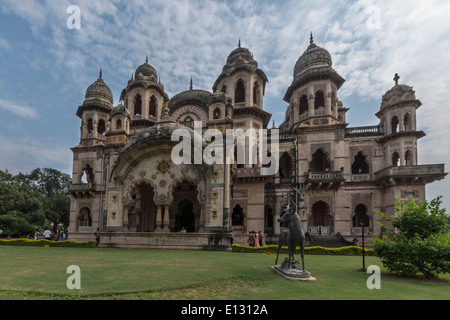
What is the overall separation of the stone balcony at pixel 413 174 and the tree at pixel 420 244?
52.9ft

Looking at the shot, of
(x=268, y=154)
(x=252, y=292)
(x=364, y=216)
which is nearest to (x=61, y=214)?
(x=268, y=154)

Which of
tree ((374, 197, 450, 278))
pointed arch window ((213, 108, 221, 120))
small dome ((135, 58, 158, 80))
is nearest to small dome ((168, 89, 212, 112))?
pointed arch window ((213, 108, 221, 120))

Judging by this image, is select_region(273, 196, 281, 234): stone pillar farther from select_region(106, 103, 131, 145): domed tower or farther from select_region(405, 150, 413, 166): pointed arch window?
select_region(106, 103, 131, 145): domed tower

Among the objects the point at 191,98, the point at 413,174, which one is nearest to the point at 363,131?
the point at 413,174

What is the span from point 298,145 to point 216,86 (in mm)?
13063

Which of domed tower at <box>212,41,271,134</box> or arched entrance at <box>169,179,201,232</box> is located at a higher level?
domed tower at <box>212,41,271,134</box>

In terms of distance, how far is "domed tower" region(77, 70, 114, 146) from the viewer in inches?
1273

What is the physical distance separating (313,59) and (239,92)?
874 cm

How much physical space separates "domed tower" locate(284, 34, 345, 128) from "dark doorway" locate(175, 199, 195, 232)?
1411cm

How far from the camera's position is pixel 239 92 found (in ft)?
99.7

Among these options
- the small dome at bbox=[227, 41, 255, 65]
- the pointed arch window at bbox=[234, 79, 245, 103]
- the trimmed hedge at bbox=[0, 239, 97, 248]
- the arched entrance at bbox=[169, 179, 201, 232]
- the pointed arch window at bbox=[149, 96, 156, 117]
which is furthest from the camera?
the pointed arch window at bbox=[149, 96, 156, 117]

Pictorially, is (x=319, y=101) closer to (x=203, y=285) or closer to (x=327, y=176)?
(x=327, y=176)

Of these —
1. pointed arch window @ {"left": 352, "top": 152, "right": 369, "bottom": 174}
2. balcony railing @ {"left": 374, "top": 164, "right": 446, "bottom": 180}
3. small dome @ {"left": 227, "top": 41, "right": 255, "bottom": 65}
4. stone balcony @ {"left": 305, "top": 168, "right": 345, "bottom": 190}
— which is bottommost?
stone balcony @ {"left": 305, "top": 168, "right": 345, "bottom": 190}

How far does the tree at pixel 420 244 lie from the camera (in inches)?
313
